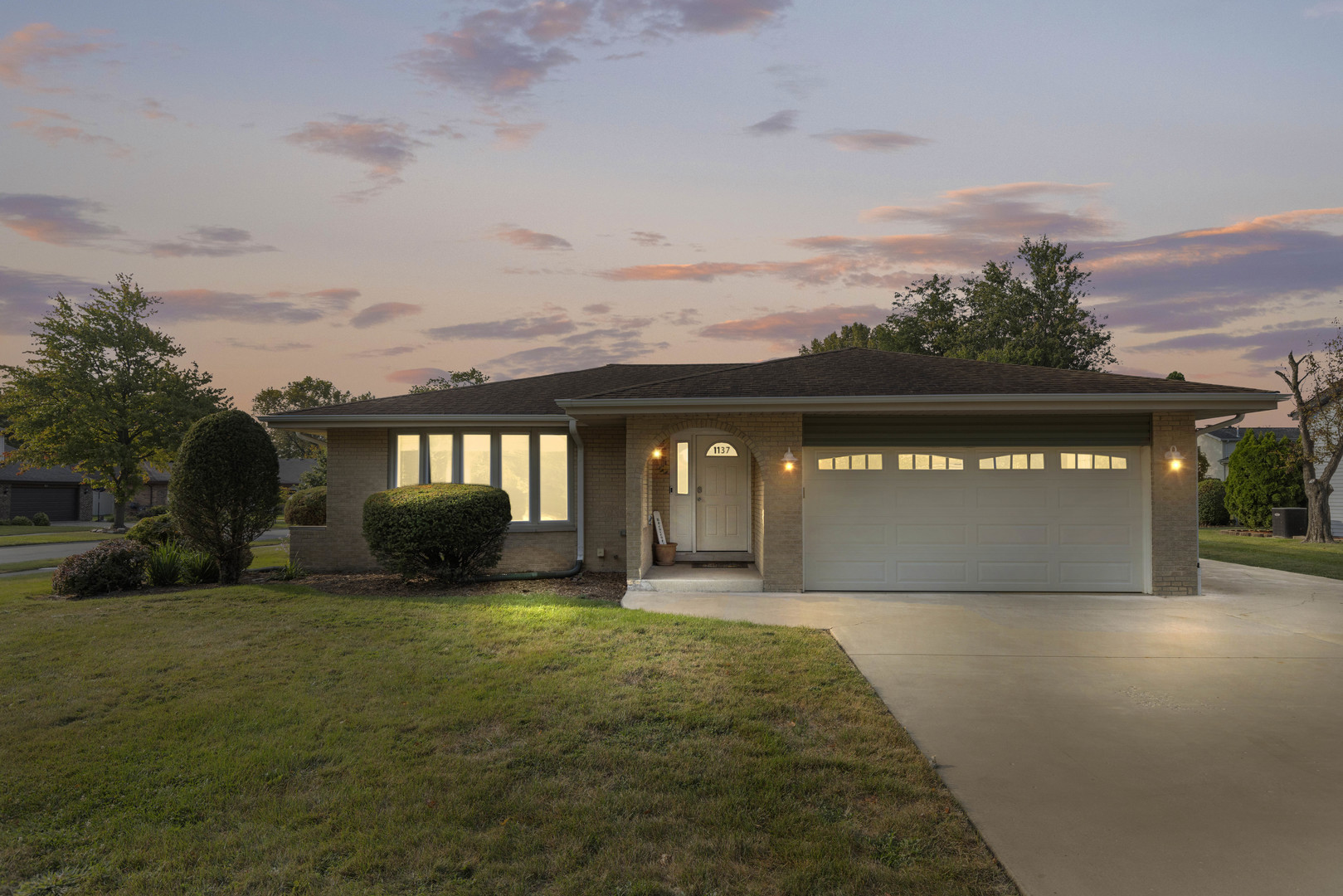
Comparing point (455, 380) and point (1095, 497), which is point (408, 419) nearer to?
point (1095, 497)

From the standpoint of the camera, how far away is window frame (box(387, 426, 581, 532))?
12672 millimetres

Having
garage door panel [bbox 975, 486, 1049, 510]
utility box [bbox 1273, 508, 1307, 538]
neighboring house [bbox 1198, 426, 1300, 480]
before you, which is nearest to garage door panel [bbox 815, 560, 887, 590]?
garage door panel [bbox 975, 486, 1049, 510]

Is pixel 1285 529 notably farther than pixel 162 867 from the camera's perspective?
Yes

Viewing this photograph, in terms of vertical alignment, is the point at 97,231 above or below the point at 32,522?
above

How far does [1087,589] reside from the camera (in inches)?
409

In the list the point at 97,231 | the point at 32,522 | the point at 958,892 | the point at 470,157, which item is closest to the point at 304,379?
the point at 32,522

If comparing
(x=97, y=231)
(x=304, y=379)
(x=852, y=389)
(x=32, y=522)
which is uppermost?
(x=304, y=379)

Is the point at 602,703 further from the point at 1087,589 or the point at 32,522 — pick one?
the point at 32,522

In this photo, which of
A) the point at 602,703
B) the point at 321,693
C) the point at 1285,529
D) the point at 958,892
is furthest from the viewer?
the point at 1285,529

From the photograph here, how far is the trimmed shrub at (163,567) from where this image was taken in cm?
1079

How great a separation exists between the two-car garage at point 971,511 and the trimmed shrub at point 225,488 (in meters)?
8.72

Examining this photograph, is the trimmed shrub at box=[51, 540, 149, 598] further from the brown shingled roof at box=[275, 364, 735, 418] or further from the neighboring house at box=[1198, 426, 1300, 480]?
the neighboring house at box=[1198, 426, 1300, 480]

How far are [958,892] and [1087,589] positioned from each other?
9.16 m

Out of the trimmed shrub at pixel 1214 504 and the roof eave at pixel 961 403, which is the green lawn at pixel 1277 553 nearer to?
the trimmed shrub at pixel 1214 504
